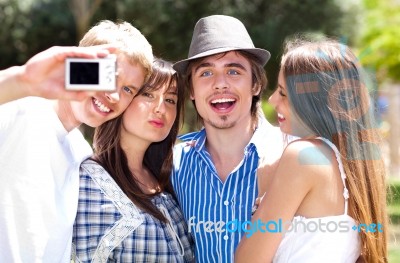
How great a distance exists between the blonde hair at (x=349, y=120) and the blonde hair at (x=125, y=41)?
34.8 inches

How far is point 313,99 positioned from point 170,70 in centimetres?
108

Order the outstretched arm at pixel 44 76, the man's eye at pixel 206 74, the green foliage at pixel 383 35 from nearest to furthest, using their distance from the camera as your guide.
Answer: the outstretched arm at pixel 44 76 < the man's eye at pixel 206 74 < the green foliage at pixel 383 35

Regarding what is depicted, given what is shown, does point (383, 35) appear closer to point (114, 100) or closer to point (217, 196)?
point (217, 196)

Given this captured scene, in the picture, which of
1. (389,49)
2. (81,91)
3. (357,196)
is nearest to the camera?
Answer: (81,91)

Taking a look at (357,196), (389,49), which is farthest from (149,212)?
(389,49)

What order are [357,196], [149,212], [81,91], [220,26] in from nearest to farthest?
[81,91], [357,196], [149,212], [220,26]

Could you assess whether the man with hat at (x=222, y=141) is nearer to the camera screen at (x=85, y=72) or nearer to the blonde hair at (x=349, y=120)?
the blonde hair at (x=349, y=120)

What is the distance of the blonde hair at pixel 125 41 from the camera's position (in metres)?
3.30

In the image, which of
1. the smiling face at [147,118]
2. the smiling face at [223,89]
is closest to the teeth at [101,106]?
the smiling face at [147,118]

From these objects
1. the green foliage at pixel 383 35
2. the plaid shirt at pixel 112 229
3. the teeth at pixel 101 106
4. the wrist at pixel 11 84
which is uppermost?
the green foliage at pixel 383 35

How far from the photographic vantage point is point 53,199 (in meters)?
2.91

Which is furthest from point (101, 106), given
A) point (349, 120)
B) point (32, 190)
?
point (349, 120)

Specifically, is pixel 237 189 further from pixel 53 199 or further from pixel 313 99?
pixel 53 199

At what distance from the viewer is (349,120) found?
281cm
